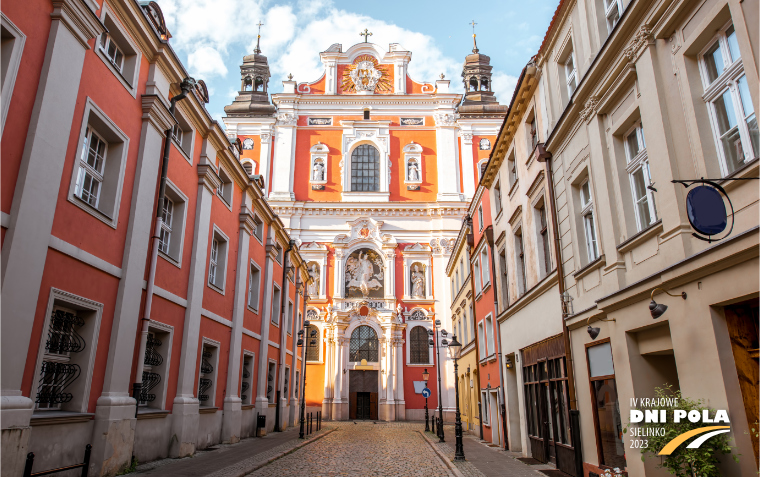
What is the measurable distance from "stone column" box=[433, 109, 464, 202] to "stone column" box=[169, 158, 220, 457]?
2574cm

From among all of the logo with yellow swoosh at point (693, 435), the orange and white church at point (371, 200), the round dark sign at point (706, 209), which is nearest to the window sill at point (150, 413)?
the logo with yellow swoosh at point (693, 435)

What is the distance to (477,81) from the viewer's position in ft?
151

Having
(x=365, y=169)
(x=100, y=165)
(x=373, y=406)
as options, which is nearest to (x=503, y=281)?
(x=100, y=165)

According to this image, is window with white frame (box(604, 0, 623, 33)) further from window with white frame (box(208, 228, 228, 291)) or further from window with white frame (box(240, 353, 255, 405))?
window with white frame (box(240, 353, 255, 405))

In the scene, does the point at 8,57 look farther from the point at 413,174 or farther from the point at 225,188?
the point at 413,174

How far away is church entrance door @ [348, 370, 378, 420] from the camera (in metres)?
34.3

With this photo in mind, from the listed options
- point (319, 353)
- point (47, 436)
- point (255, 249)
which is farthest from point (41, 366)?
point (319, 353)

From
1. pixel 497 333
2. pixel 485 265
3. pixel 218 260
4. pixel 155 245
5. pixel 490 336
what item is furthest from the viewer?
pixel 485 265

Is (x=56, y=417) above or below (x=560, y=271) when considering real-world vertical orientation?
below

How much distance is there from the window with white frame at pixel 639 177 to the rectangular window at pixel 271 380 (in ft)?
58.2

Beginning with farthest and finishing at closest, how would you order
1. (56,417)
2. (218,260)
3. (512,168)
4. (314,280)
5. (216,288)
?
(314,280), (218,260), (216,288), (512,168), (56,417)

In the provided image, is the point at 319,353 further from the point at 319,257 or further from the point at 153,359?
the point at 153,359

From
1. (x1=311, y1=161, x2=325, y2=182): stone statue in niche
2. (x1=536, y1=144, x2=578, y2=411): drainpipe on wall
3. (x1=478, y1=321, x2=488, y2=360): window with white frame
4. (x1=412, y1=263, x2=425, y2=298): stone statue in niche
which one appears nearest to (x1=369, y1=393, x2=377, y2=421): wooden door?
(x1=412, y1=263, x2=425, y2=298): stone statue in niche

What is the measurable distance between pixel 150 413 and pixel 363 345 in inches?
978
